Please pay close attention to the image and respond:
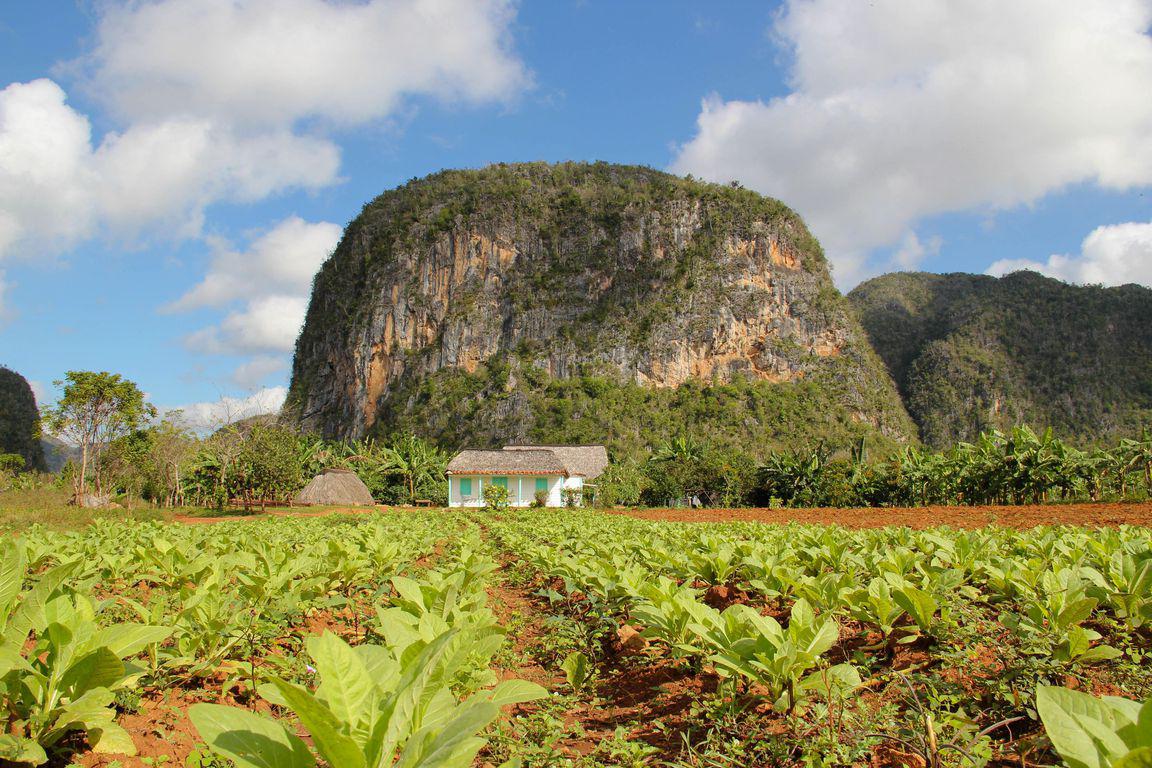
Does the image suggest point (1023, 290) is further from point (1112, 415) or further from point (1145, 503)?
point (1145, 503)

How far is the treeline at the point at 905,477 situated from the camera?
2545cm

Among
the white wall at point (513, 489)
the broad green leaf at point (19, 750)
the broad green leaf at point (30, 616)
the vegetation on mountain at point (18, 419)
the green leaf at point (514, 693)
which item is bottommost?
the white wall at point (513, 489)

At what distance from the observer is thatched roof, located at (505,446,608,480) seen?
47037 millimetres

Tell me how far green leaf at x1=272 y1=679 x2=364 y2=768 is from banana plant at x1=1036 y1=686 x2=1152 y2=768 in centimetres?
164

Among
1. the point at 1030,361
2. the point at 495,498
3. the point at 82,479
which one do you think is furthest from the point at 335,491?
the point at 1030,361

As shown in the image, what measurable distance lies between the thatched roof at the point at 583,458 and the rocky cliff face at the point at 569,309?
19313mm

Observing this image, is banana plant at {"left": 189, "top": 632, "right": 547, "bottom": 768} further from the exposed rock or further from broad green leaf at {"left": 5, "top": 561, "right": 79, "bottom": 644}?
the exposed rock

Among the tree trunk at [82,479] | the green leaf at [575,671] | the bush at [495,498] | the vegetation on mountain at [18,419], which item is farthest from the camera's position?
the vegetation on mountain at [18,419]

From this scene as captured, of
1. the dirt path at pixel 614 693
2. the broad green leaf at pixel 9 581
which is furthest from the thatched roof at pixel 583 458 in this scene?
the broad green leaf at pixel 9 581

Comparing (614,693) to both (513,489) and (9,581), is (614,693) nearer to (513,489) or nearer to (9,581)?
(9,581)

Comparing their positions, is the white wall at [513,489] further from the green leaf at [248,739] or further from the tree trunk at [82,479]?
the green leaf at [248,739]

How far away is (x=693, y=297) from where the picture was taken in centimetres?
7988

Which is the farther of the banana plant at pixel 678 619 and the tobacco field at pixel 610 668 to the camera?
the banana plant at pixel 678 619

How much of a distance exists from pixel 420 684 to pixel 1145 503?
24692 millimetres
